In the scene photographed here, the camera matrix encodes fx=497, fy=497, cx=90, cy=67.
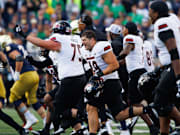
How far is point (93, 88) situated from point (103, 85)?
30 cm

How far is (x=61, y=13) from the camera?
1850cm

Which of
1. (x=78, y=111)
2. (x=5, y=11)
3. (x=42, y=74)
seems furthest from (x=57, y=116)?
(x=5, y=11)

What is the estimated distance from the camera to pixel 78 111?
876 centimetres

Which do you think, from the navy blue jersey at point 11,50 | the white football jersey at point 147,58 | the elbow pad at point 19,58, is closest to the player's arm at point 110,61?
the white football jersey at point 147,58

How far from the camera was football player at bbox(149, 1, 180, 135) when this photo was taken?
6.43 m

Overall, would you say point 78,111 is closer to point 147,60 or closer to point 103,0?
point 147,60

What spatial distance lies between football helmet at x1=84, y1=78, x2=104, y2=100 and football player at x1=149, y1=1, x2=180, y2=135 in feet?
3.29

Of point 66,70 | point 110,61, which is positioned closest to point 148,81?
point 110,61

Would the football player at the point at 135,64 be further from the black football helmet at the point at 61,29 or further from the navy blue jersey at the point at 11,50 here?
the navy blue jersey at the point at 11,50

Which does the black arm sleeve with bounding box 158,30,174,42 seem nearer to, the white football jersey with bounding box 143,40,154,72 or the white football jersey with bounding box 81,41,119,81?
the white football jersey with bounding box 81,41,119,81

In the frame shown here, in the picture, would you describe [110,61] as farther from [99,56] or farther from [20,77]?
[20,77]

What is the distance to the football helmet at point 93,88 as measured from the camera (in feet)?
24.1

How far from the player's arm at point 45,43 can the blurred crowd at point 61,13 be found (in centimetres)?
863

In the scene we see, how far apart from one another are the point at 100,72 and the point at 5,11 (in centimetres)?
1260
